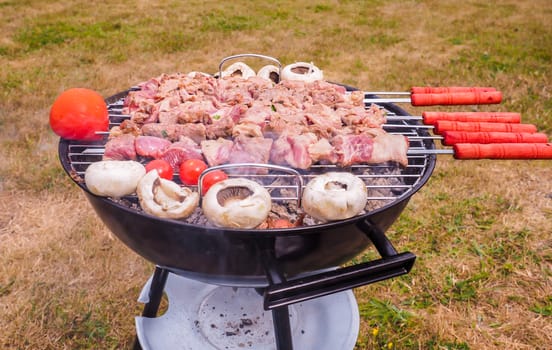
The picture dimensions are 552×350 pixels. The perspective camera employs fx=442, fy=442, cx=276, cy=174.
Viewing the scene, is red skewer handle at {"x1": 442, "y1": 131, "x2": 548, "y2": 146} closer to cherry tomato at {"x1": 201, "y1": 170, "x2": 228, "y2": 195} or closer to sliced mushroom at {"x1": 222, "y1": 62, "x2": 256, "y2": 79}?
cherry tomato at {"x1": 201, "y1": 170, "x2": 228, "y2": 195}

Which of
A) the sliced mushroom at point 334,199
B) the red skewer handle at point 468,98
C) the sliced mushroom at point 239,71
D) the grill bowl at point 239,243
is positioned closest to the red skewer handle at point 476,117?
the red skewer handle at point 468,98

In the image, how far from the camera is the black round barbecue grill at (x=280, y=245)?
163 centimetres

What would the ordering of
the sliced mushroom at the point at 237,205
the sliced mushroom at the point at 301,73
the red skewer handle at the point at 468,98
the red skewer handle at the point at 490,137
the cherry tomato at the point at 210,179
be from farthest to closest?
the sliced mushroom at the point at 301,73
the red skewer handle at the point at 468,98
the red skewer handle at the point at 490,137
the cherry tomato at the point at 210,179
the sliced mushroom at the point at 237,205

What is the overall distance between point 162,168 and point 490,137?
1.67 m

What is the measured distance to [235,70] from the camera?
127 inches

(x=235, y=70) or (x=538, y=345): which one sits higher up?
(x=235, y=70)

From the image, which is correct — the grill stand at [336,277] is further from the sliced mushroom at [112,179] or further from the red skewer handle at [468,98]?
the red skewer handle at [468,98]

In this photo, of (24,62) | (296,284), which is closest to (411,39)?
(24,62)

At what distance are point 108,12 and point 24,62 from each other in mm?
3064

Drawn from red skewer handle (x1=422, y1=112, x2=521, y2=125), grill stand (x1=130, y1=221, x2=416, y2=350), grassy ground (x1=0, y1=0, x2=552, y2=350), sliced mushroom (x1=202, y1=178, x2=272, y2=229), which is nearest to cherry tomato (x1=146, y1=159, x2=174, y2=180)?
sliced mushroom (x1=202, y1=178, x2=272, y2=229)

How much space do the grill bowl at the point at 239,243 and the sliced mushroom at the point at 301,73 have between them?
118 centimetres

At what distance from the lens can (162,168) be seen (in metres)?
1.99

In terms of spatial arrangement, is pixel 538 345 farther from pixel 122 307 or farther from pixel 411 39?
pixel 411 39

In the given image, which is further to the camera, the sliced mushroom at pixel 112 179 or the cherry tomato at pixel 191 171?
the cherry tomato at pixel 191 171
